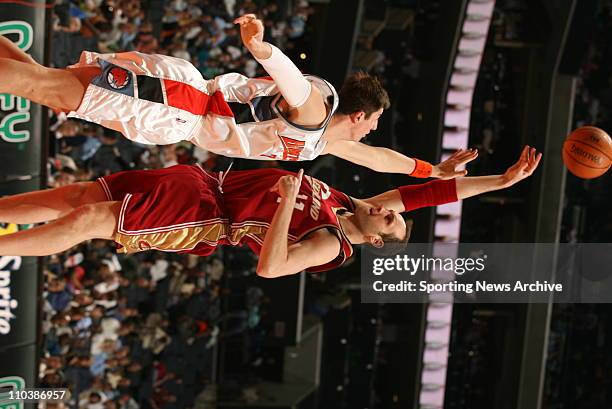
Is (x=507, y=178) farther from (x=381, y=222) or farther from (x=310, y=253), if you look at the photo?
(x=310, y=253)

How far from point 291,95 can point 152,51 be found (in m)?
4.89

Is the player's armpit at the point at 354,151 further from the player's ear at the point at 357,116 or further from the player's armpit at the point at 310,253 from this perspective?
the player's armpit at the point at 310,253

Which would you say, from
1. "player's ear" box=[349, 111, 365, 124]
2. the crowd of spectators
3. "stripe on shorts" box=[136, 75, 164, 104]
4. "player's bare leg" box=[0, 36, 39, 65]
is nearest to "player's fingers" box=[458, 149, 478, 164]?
"player's ear" box=[349, 111, 365, 124]

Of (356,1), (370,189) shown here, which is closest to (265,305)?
(370,189)

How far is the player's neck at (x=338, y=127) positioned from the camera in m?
4.35

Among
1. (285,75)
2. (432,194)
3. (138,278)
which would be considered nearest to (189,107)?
(285,75)

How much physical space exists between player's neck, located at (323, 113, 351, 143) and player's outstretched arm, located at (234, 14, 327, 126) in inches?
5.7

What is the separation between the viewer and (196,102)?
4332mm

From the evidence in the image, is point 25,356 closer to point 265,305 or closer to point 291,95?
point 265,305

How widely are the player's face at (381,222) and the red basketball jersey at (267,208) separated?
6.0 inches

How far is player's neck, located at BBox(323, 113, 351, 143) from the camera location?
4348mm

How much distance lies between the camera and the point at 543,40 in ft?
31.7

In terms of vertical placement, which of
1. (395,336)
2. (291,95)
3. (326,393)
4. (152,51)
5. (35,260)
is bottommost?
(326,393)

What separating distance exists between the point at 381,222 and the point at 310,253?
536 millimetres
